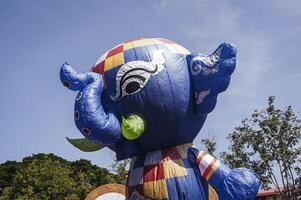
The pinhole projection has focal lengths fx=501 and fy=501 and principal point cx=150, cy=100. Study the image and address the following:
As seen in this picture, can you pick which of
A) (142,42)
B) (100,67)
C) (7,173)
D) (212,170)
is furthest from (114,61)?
(7,173)

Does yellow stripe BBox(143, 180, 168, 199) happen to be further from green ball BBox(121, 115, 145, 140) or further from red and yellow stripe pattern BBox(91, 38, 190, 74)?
red and yellow stripe pattern BBox(91, 38, 190, 74)

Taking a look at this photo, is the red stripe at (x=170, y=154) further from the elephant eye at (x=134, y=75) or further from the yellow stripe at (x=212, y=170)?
the elephant eye at (x=134, y=75)

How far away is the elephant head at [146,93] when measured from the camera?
858 cm

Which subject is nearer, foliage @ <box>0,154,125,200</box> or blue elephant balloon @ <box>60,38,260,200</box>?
blue elephant balloon @ <box>60,38,260,200</box>

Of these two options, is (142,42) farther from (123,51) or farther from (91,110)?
(91,110)

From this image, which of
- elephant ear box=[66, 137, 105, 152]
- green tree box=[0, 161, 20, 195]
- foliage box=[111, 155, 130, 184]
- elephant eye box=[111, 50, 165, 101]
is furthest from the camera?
green tree box=[0, 161, 20, 195]

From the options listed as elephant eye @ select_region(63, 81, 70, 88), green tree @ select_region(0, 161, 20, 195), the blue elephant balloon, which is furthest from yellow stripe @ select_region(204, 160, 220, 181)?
green tree @ select_region(0, 161, 20, 195)

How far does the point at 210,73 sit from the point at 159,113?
116 centimetres

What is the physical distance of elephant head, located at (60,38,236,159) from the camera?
8.58 meters

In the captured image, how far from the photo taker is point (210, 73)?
29.0ft

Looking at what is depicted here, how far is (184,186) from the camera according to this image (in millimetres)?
8523

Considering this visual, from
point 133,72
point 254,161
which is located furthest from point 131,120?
point 254,161

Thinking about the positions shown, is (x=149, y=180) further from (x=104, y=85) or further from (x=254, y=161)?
(x=254, y=161)

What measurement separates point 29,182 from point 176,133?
17542 mm
